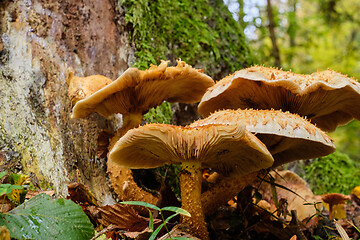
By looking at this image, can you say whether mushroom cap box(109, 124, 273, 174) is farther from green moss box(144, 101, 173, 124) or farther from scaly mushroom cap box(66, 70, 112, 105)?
green moss box(144, 101, 173, 124)

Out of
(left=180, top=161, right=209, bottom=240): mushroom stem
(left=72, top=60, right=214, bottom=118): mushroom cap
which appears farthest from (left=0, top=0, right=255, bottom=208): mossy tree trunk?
(left=180, top=161, right=209, bottom=240): mushroom stem

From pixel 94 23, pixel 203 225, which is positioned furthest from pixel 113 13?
pixel 203 225

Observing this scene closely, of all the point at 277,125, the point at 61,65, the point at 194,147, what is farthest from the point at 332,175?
the point at 61,65

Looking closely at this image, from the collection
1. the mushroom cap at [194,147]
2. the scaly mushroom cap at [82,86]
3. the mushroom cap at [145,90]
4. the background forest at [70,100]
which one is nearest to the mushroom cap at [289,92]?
the mushroom cap at [145,90]

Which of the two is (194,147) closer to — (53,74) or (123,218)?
(123,218)

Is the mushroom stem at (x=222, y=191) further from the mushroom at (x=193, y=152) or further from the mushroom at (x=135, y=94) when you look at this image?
the mushroom at (x=135, y=94)

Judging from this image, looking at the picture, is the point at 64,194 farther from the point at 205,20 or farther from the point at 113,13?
the point at 205,20

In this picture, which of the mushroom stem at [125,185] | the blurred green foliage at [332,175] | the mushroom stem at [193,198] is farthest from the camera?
the blurred green foliage at [332,175]
